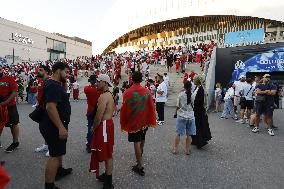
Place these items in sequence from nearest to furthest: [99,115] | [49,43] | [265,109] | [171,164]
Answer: [99,115] < [171,164] < [265,109] < [49,43]

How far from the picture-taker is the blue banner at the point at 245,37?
1915 cm

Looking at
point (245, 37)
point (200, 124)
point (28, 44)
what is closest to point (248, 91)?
point (200, 124)

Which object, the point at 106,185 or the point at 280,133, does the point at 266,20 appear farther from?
the point at 106,185

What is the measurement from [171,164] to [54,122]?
2.53 meters

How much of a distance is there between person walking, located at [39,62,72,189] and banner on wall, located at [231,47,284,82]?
16571 mm

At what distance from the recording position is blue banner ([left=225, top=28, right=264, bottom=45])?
19.2 meters

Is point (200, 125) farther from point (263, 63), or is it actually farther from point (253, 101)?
point (263, 63)

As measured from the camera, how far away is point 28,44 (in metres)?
59.8

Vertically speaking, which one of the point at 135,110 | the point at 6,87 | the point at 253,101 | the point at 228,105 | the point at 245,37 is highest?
the point at 245,37

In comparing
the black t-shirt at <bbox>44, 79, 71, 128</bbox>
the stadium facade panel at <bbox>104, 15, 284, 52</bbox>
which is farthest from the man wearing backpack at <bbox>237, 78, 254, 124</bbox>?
the stadium facade panel at <bbox>104, 15, 284, 52</bbox>

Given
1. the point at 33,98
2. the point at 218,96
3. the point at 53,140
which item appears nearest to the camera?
the point at 53,140

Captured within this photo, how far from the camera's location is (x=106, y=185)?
421cm

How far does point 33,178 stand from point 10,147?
6.16 ft

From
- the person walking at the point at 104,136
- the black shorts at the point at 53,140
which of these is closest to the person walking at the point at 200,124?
the person walking at the point at 104,136
